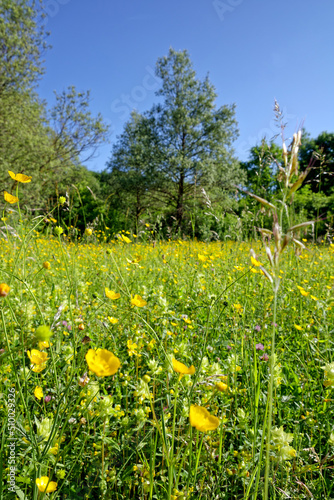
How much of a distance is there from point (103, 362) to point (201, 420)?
0.24 metres

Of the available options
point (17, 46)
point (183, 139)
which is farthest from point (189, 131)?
point (17, 46)

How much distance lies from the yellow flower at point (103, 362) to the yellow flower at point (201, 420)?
18cm

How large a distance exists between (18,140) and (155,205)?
12.2m

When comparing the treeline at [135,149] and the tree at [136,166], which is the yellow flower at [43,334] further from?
the tree at [136,166]

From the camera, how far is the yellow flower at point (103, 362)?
0.58m

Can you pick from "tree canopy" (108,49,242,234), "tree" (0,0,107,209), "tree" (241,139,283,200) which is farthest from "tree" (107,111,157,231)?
"tree" (241,139,283,200)

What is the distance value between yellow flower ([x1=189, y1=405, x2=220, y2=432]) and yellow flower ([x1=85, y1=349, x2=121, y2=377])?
18 cm

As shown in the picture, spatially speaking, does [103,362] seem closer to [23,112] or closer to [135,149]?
[23,112]

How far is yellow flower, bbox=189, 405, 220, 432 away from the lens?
1.82 ft

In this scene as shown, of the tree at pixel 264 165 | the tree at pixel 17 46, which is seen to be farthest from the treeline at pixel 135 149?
the tree at pixel 264 165

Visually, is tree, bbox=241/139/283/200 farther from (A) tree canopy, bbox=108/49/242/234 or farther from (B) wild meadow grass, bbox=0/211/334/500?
(A) tree canopy, bbox=108/49/242/234

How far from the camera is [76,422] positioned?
3.37 ft

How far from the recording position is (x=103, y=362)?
2.13ft

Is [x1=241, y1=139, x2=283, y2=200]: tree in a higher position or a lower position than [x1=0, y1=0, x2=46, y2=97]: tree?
lower
